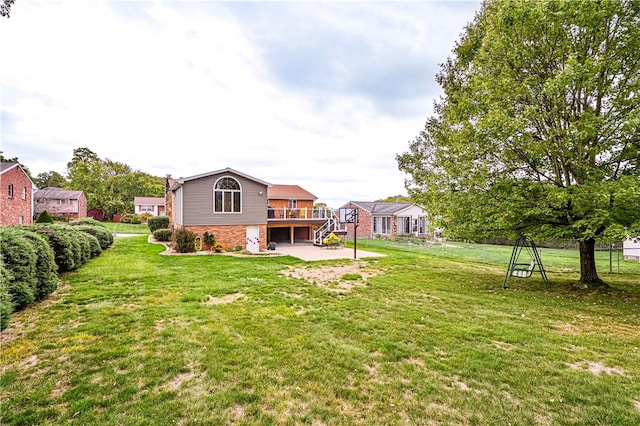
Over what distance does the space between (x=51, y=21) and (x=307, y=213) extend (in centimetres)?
1616

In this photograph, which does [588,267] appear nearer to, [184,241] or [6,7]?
[6,7]

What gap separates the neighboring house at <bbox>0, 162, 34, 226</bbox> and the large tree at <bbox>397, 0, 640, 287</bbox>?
100.0ft

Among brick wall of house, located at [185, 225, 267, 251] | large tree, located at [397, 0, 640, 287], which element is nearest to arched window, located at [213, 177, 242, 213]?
brick wall of house, located at [185, 225, 267, 251]

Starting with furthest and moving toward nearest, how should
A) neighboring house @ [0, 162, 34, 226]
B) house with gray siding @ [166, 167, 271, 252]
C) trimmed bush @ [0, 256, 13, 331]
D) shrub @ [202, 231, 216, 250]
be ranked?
neighboring house @ [0, 162, 34, 226], shrub @ [202, 231, 216, 250], house with gray siding @ [166, 167, 271, 252], trimmed bush @ [0, 256, 13, 331]

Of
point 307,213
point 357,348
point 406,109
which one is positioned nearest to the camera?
point 357,348

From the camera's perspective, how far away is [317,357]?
14.0ft

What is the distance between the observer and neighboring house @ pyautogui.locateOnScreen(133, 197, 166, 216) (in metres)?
47.3

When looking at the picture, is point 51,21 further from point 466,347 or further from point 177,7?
point 466,347

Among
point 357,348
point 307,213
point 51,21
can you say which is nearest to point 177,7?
point 51,21

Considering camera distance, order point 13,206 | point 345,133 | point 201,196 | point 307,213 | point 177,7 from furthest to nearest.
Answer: point 345,133
point 13,206
point 307,213
point 201,196
point 177,7

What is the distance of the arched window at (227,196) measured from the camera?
17281 millimetres

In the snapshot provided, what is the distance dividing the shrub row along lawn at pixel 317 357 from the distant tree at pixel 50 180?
6455 cm

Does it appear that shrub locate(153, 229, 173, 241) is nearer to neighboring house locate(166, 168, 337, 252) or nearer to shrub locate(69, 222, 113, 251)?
neighboring house locate(166, 168, 337, 252)

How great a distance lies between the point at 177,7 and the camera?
940cm
